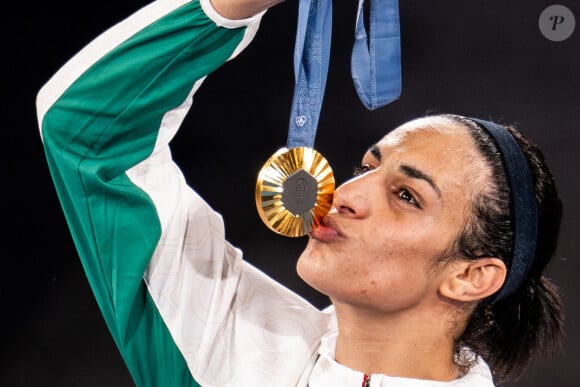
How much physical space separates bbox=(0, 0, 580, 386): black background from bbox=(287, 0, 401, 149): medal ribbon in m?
0.64

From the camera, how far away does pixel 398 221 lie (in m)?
1.33

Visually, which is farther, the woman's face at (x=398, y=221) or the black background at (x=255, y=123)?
the black background at (x=255, y=123)

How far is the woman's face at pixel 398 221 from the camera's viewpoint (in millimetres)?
1312

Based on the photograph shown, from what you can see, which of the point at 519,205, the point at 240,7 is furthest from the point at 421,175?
the point at 240,7

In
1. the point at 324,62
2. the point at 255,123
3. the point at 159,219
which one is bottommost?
the point at 255,123

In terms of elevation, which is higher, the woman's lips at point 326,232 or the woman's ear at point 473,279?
the woman's lips at point 326,232

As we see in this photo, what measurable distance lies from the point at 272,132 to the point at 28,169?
1.74 feet

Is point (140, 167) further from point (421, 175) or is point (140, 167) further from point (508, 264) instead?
point (508, 264)

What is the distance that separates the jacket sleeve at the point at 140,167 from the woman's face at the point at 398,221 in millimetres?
190

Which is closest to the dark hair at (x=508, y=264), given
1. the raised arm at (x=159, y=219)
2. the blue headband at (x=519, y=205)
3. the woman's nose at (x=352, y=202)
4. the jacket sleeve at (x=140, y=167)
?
the blue headband at (x=519, y=205)

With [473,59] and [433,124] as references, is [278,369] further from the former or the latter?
[473,59]

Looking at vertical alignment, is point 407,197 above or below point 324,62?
below

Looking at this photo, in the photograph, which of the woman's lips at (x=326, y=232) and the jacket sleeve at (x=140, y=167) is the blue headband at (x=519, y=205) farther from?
the jacket sleeve at (x=140, y=167)

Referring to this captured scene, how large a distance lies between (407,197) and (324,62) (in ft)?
0.72
